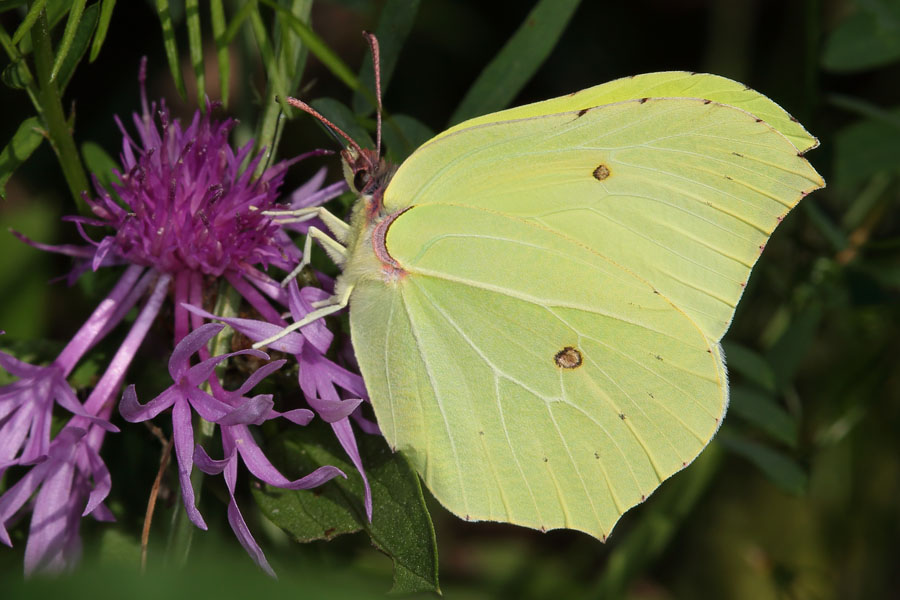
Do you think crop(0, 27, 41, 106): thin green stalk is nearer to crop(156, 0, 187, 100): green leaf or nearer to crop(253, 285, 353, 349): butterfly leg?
crop(156, 0, 187, 100): green leaf

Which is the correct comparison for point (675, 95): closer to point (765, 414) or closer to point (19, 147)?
point (765, 414)

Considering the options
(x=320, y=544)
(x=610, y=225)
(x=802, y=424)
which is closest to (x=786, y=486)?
(x=802, y=424)

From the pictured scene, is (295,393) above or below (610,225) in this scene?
below

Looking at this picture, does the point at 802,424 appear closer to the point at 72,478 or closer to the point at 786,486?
the point at 786,486

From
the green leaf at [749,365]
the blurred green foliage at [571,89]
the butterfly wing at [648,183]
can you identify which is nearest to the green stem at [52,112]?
the blurred green foliage at [571,89]

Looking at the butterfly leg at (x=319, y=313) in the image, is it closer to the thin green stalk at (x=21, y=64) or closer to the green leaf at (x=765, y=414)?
the thin green stalk at (x=21, y=64)

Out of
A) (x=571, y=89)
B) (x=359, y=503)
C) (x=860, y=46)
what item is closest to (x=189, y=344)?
(x=359, y=503)
